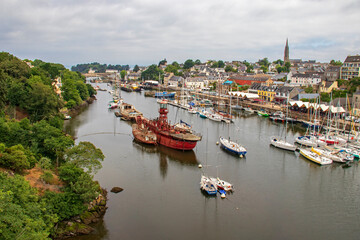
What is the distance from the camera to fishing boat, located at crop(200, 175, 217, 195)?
2148 centimetres

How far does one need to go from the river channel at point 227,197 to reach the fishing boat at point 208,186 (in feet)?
1.83

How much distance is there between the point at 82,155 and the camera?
19.7 metres

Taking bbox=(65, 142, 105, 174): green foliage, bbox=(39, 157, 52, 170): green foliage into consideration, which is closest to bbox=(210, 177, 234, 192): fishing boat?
bbox=(65, 142, 105, 174): green foliage

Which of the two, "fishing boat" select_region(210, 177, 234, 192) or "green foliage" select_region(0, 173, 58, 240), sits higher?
"green foliage" select_region(0, 173, 58, 240)

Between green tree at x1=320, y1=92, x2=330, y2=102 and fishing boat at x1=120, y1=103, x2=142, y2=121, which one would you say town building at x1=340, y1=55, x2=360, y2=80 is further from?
fishing boat at x1=120, y1=103, x2=142, y2=121

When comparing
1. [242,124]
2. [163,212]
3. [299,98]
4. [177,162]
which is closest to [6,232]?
[163,212]

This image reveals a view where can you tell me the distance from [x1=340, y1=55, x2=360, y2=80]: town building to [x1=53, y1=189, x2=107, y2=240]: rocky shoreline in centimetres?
5969

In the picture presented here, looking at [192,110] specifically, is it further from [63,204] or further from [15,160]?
[63,204]

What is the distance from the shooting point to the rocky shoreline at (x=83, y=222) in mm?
16188

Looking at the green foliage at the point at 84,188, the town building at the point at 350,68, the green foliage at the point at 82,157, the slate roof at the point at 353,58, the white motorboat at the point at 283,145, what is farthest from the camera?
the slate roof at the point at 353,58

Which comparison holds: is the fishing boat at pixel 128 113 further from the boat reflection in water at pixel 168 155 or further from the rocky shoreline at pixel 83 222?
the rocky shoreline at pixel 83 222

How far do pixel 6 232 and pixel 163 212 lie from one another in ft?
31.0

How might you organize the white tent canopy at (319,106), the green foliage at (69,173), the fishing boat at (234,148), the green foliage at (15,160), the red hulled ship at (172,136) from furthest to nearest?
the white tent canopy at (319,106), the red hulled ship at (172,136), the fishing boat at (234,148), the green foliage at (69,173), the green foliage at (15,160)

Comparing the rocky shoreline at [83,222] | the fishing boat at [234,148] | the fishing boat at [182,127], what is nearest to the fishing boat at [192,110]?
the fishing boat at [182,127]
